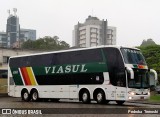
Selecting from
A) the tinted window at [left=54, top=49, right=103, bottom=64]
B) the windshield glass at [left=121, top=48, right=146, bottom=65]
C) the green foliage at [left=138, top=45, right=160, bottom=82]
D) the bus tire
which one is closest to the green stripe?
the bus tire

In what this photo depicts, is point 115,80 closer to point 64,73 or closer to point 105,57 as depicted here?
point 105,57

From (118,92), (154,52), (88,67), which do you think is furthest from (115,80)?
(154,52)

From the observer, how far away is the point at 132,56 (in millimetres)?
27484

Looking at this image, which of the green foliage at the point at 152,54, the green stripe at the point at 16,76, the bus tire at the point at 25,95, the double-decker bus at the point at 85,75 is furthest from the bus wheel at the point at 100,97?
the green foliage at the point at 152,54

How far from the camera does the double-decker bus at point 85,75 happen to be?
26.9 metres

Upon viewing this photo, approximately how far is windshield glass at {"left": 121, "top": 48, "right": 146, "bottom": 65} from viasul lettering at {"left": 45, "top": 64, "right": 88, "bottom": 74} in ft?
11.3

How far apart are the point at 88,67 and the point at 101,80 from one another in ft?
5.10

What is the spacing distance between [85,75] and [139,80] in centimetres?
402

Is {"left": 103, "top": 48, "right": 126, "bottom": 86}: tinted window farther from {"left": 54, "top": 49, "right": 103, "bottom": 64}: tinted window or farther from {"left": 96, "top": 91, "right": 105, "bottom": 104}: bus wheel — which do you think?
{"left": 96, "top": 91, "right": 105, "bottom": 104}: bus wheel

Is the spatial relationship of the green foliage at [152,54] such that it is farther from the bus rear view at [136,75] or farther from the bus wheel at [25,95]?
the bus rear view at [136,75]

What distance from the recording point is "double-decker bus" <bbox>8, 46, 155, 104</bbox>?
26.9 metres

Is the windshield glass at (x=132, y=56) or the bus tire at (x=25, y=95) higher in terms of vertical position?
the windshield glass at (x=132, y=56)

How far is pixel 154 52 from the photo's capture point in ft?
293

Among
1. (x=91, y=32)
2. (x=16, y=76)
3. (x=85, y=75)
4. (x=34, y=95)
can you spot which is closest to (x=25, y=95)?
(x=34, y=95)
